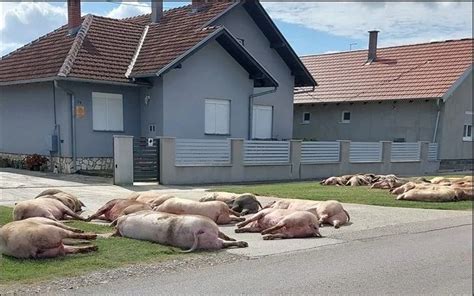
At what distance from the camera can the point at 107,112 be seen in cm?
2195

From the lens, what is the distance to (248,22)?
26578 millimetres

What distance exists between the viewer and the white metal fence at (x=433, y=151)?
94.7ft

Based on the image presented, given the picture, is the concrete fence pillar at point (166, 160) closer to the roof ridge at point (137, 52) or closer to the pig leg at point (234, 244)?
the roof ridge at point (137, 52)

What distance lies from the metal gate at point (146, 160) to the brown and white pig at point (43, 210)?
7.25 metres

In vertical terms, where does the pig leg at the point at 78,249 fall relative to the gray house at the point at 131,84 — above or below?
below

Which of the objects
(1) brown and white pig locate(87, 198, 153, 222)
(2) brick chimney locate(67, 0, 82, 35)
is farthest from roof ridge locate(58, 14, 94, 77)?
(1) brown and white pig locate(87, 198, 153, 222)

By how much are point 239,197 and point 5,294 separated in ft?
21.2

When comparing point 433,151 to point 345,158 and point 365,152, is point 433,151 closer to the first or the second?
point 365,152

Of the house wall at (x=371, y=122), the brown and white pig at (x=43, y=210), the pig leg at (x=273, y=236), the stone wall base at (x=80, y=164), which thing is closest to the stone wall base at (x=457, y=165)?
the house wall at (x=371, y=122)

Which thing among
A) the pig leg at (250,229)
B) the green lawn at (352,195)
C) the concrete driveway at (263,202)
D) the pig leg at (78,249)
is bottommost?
the green lawn at (352,195)

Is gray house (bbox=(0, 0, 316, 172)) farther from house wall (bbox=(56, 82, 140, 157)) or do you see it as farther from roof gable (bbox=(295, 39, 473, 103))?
roof gable (bbox=(295, 39, 473, 103))

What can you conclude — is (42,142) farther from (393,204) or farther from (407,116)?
(407,116)

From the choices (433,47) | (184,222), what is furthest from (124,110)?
(433,47)

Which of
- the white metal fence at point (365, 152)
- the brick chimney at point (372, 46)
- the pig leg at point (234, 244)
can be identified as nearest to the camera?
the pig leg at point (234, 244)
